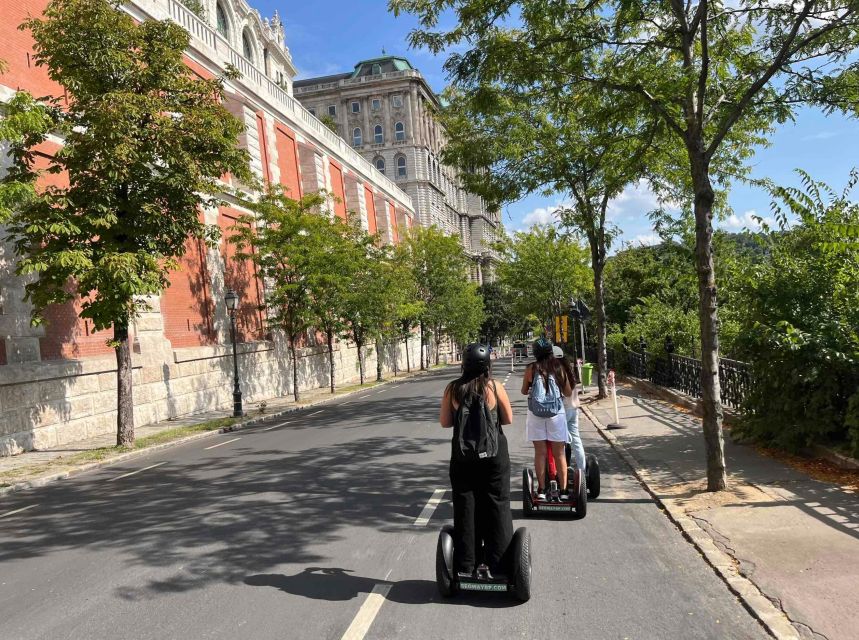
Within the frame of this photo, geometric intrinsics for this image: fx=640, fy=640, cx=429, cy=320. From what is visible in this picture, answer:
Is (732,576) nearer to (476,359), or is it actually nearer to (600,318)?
(476,359)

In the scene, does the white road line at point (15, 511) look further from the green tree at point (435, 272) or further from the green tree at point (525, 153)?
the green tree at point (435, 272)

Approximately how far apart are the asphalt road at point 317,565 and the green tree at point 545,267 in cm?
2988

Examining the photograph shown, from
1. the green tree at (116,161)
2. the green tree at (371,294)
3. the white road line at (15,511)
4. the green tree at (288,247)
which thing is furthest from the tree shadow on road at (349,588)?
the green tree at (371,294)

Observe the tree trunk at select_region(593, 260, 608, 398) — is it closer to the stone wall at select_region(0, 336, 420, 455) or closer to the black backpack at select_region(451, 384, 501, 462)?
the stone wall at select_region(0, 336, 420, 455)

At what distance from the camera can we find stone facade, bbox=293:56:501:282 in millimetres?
76500

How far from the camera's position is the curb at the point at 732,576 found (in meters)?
3.79

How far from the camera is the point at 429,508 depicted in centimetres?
701

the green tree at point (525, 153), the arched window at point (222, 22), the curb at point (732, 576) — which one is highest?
the arched window at point (222, 22)

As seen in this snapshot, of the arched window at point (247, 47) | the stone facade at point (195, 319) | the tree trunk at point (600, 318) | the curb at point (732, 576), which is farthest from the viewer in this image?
the arched window at point (247, 47)

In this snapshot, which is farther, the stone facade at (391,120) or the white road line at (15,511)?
the stone facade at (391,120)

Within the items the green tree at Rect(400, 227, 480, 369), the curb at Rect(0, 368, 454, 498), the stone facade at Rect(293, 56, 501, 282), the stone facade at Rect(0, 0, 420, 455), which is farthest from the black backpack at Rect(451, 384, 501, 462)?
the stone facade at Rect(293, 56, 501, 282)

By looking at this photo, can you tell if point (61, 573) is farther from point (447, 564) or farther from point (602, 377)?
point (602, 377)

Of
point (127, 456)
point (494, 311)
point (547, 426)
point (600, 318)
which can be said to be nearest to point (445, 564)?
point (547, 426)

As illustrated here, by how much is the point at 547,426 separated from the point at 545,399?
0.82 ft
